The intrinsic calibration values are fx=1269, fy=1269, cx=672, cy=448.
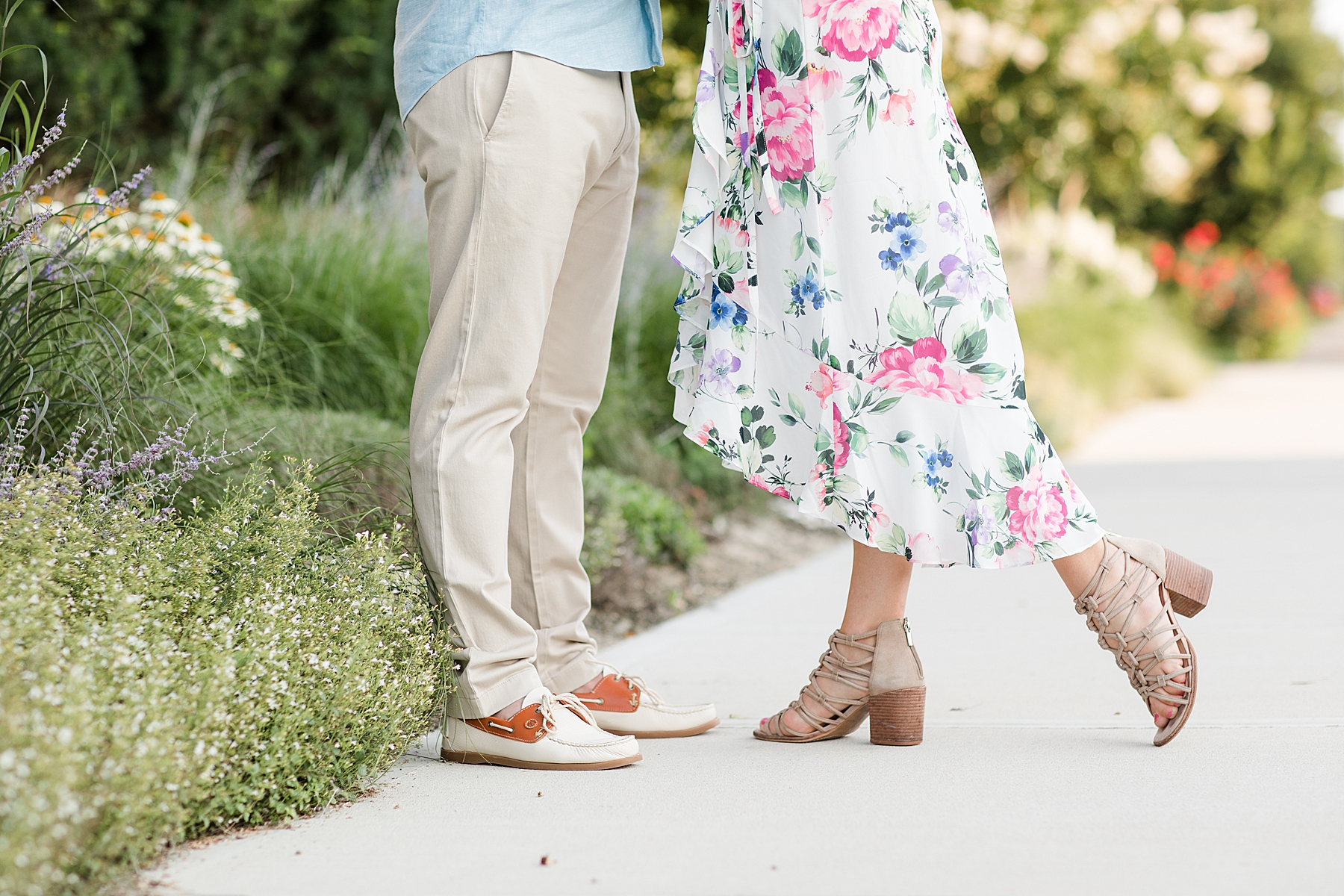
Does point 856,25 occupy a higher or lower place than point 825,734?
higher

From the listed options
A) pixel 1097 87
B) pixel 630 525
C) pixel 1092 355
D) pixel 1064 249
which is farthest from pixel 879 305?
pixel 1064 249

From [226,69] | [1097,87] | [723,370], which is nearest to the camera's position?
[723,370]

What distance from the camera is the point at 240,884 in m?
1.59

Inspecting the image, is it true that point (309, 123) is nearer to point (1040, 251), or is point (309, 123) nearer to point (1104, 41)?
point (1104, 41)

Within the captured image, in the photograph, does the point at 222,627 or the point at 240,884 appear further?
the point at 222,627

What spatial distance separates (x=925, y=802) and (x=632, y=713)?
66 cm

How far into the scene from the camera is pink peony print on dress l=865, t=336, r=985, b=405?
2170mm

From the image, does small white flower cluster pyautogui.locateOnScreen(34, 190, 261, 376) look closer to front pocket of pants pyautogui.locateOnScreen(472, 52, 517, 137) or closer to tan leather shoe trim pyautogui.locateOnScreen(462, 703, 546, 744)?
front pocket of pants pyautogui.locateOnScreen(472, 52, 517, 137)

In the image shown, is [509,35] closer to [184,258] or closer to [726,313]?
[726,313]

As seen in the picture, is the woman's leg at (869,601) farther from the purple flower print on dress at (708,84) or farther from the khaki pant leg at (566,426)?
the purple flower print on dress at (708,84)

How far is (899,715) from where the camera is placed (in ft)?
7.37

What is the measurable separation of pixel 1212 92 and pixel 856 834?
37.6ft

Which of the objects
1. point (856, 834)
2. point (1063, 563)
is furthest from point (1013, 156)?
point (856, 834)

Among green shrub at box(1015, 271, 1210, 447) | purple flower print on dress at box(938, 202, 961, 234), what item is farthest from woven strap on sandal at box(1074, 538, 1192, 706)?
green shrub at box(1015, 271, 1210, 447)
